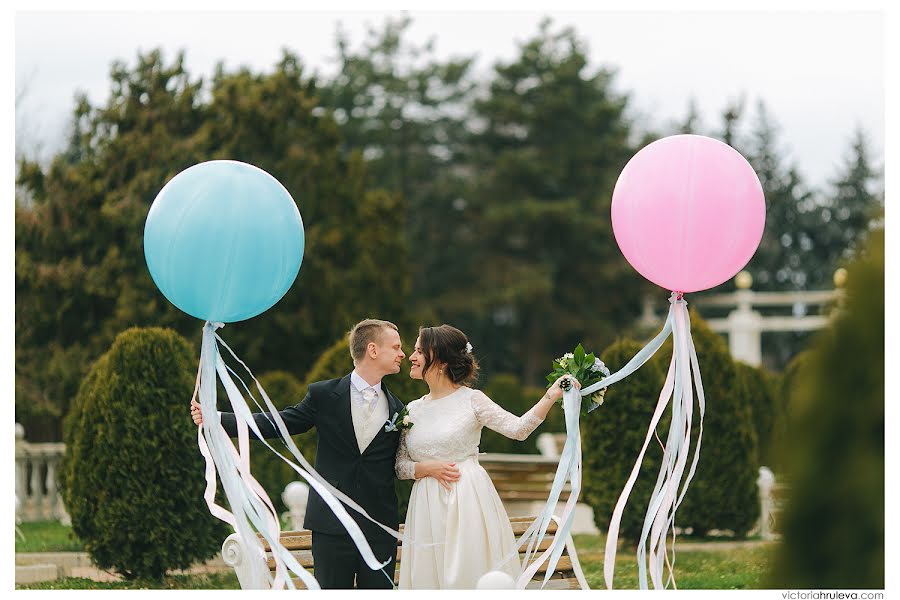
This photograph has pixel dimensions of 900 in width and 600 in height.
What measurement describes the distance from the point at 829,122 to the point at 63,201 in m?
27.6

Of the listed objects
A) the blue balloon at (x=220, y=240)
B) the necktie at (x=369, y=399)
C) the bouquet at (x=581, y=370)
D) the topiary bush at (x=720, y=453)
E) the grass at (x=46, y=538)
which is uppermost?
the blue balloon at (x=220, y=240)

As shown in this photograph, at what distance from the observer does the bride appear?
5270 mm

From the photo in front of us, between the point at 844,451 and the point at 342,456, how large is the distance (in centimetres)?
315

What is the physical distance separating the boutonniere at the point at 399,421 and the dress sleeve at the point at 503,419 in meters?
0.32

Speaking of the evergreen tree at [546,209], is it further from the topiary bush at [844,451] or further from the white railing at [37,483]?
the topiary bush at [844,451]

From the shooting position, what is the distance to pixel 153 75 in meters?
19.8

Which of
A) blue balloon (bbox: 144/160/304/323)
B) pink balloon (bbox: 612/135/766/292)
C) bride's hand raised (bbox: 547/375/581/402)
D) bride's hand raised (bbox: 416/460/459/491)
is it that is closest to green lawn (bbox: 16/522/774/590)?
bride's hand raised (bbox: 547/375/581/402)

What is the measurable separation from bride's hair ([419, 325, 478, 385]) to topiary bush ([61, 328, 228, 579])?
2930 mm

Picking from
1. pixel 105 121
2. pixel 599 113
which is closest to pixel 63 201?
pixel 105 121

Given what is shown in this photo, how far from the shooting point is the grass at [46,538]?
995 centimetres

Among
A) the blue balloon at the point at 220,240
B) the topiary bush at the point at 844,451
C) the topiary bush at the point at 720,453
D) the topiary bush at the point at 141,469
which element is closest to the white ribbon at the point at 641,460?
the blue balloon at the point at 220,240

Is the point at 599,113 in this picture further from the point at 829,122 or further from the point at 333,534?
Result: the point at 333,534

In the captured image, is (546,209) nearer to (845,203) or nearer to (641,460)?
(845,203)
